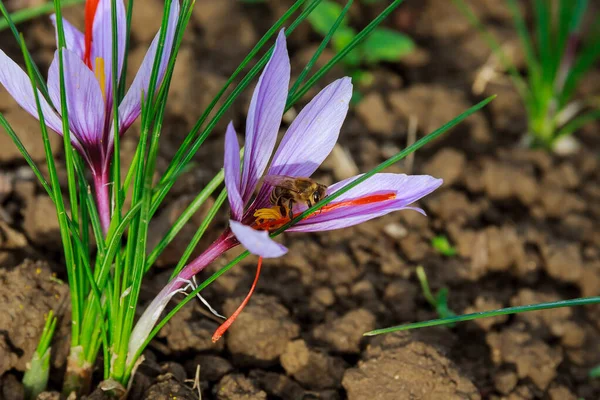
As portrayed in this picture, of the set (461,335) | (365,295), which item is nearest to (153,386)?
(365,295)

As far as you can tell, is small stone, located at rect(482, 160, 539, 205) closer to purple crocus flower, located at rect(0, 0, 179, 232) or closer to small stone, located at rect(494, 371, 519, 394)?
small stone, located at rect(494, 371, 519, 394)

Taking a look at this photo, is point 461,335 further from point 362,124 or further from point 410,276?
point 362,124

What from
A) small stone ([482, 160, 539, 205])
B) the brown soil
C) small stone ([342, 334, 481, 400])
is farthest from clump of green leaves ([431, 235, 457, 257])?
small stone ([342, 334, 481, 400])

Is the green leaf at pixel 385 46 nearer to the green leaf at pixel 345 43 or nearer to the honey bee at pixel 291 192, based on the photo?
the green leaf at pixel 345 43

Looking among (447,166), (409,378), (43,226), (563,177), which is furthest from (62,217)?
(563,177)

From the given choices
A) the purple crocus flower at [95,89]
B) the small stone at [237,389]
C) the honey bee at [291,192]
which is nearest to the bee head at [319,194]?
the honey bee at [291,192]

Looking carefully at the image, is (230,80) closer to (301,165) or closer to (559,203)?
(301,165)

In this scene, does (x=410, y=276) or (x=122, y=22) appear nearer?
(x=122, y=22)
